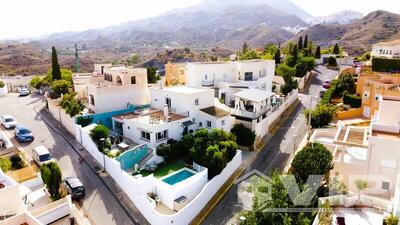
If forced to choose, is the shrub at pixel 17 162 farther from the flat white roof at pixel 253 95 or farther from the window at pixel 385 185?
the window at pixel 385 185

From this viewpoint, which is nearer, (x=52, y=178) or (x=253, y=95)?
(x=52, y=178)

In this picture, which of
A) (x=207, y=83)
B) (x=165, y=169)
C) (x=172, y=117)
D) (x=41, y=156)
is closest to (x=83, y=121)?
(x=41, y=156)

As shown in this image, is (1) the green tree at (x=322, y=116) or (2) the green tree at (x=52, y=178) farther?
(1) the green tree at (x=322, y=116)

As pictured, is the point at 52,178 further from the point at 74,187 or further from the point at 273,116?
the point at 273,116

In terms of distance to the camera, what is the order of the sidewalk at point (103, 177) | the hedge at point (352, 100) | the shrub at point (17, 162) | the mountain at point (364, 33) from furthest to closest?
the mountain at point (364, 33) → the hedge at point (352, 100) → the shrub at point (17, 162) → the sidewalk at point (103, 177)

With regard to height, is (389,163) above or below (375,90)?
below

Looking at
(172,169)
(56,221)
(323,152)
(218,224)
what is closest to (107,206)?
(56,221)

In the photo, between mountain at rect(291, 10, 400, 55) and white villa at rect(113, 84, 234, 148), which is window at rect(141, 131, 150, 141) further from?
mountain at rect(291, 10, 400, 55)

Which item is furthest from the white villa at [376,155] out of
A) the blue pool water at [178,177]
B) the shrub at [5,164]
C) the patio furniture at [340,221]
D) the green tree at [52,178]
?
the shrub at [5,164]
